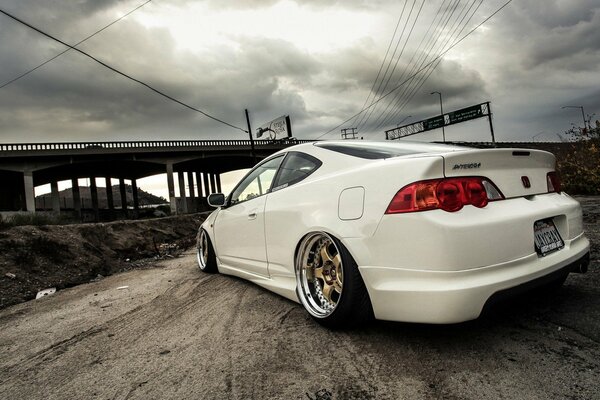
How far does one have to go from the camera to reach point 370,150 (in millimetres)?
2730

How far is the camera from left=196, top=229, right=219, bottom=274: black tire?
4.94m

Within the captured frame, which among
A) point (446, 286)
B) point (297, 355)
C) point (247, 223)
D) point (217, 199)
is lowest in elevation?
point (297, 355)

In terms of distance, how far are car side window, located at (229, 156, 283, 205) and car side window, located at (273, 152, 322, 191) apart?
0.15 metres

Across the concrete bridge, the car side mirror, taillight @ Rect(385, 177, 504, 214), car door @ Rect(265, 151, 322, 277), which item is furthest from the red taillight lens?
the concrete bridge

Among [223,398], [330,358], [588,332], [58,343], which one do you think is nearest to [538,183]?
[588,332]

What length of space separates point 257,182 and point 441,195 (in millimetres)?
2222

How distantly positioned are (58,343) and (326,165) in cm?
245

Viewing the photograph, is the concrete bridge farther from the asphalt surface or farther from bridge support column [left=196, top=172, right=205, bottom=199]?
the asphalt surface

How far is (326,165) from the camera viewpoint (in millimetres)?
2848

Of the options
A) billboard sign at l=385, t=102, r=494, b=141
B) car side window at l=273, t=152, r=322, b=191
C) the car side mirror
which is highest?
billboard sign at l=385, t=102, r=494, b=141

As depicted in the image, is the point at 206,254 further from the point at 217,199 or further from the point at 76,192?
the point at 76,192

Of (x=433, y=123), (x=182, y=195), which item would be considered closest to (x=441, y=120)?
(x=433, y=123)

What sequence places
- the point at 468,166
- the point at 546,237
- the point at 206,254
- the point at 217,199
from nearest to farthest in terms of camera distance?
1. the point at 468,166
2. the point at 546,237
3. the point at 217,199
4. the point at 206,254

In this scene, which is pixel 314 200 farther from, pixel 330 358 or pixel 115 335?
pixel 115 335
